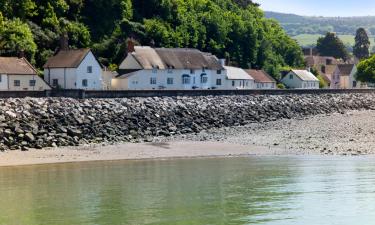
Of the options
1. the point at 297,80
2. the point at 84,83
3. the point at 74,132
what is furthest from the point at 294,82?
the point at 74,132

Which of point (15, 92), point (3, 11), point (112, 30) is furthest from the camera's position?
point (112, 30)

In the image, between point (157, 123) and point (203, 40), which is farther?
point (203, 40)

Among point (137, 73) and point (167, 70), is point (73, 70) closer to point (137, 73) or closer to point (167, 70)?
point (137, 73)

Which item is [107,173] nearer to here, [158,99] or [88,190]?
[88,190]

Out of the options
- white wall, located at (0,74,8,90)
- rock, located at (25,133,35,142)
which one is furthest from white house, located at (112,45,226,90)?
rock, located at (25,133,35,142)

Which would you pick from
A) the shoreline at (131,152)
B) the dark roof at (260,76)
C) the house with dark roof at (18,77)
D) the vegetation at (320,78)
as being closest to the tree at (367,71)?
the vegetation at (320,78)

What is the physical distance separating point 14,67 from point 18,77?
0.83 m

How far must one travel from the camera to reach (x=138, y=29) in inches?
3268

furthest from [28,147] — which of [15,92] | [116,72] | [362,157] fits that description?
[116,72]

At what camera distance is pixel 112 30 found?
80500mm

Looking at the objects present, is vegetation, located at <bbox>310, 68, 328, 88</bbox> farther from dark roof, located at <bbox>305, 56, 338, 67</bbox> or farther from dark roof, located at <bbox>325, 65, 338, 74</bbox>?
dark roof, located at <bbox>305, 56, 338, 67</bbox>

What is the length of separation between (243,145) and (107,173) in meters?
12.8

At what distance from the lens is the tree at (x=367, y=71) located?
102 metres

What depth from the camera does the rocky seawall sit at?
42028mm
